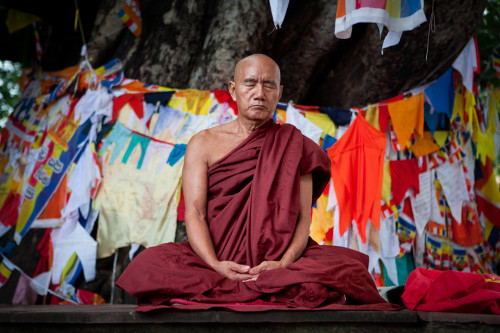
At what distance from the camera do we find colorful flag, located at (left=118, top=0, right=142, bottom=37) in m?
5.20

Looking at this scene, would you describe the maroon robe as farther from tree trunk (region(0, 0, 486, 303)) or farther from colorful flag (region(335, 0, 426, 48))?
tree trunk (region(0, 0, 486, 303))

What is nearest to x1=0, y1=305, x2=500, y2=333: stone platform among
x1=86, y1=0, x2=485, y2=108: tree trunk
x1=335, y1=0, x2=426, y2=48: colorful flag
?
x1=335, y1=0, x2=426, y2=48: colorful flag

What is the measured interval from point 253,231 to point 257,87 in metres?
0.87

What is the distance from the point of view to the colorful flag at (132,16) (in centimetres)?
520

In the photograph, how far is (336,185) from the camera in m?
4.38

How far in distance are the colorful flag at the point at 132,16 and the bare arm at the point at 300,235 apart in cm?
306

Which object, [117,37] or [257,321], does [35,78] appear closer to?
[117,37]

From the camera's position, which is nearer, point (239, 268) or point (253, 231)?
point (239, 268)

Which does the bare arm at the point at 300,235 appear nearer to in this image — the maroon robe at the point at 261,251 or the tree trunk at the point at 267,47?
the maroon robe at the point at 261,251

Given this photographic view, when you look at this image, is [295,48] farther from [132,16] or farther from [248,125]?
[248,125]

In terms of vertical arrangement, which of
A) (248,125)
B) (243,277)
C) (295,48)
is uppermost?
(295,48)

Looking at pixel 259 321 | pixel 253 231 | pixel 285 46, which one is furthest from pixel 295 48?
pixel 259 321

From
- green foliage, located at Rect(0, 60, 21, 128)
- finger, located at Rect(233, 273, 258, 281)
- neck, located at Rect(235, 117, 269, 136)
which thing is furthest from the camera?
green foliage, located at Rect(0, 60, 21, 128)

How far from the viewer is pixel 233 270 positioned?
253cm
